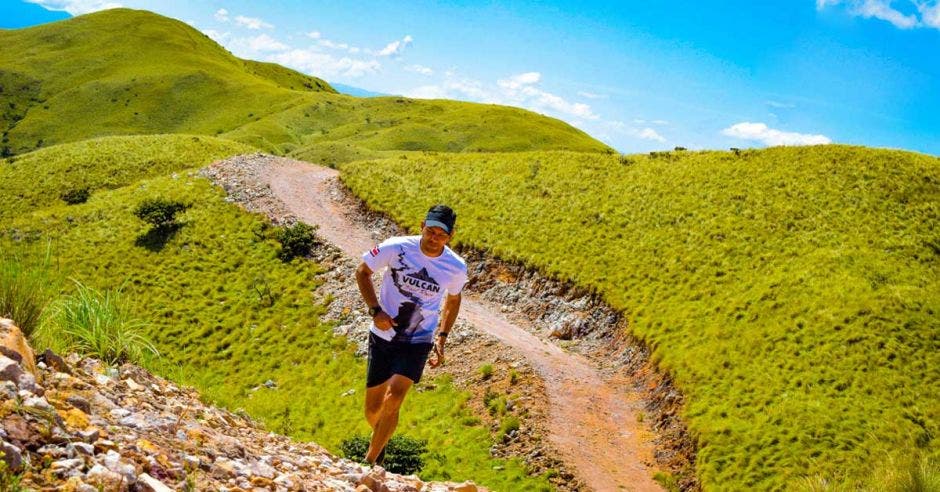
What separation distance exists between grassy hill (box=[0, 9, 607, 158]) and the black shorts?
11363cm

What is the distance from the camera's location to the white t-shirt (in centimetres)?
1012

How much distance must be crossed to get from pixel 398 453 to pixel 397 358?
8393mm

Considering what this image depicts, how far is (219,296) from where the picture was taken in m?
34.6

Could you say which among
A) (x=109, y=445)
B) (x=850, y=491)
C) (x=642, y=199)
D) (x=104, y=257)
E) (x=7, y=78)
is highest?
(x=7, y=78)

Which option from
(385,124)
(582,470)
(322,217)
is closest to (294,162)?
(322,217)

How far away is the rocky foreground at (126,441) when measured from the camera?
464 centimetres

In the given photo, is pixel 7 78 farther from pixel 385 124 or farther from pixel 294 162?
pixel 294 162

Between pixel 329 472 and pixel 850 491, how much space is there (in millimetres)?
10445

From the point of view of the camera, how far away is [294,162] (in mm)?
57375

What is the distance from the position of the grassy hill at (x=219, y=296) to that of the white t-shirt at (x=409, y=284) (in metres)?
3.28

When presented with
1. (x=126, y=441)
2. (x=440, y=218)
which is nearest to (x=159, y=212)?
(x=440, y=218)

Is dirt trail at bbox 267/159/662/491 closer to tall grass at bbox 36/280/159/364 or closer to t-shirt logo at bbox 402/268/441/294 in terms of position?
t-shirt logo at bbox 402/268/441/294

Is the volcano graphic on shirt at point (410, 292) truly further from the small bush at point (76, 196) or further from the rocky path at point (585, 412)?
the small bush at point (76, 196)

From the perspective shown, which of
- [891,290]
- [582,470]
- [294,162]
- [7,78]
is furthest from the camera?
[7,78]
